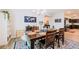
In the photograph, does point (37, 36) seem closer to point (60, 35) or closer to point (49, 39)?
point (49, 39)

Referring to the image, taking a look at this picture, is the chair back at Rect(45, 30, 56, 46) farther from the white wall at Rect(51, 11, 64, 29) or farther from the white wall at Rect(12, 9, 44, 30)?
the white wall at Rect(12, 9, 44, 30)

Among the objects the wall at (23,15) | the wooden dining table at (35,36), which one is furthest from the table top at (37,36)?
the wall at (23,15)

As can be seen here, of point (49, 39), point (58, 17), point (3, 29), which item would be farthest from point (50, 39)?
point (3, 29)

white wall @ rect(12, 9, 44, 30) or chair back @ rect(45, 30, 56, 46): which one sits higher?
white wall @ rect(12, 9, 44, 30)

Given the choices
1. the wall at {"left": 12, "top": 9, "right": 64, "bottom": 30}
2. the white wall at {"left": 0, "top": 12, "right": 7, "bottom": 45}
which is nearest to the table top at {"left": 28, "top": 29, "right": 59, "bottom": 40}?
the wall at {"left": 12, "top": 9, "right": 64, "bottom": 30}

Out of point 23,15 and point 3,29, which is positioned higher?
point 23,15

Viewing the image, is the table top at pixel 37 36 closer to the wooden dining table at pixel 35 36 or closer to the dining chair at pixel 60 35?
the wooden dining table at pixel 35 36

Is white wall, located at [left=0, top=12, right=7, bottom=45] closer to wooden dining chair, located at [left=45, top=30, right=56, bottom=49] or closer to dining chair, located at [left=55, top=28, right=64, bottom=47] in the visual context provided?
wooden dining chair, located at [left=45, top=30, right=56, bottom=49]

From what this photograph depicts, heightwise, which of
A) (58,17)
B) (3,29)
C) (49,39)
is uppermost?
(58,17)

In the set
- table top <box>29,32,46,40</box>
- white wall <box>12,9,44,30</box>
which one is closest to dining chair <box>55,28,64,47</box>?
table top <box>29,32,46,40</box>
